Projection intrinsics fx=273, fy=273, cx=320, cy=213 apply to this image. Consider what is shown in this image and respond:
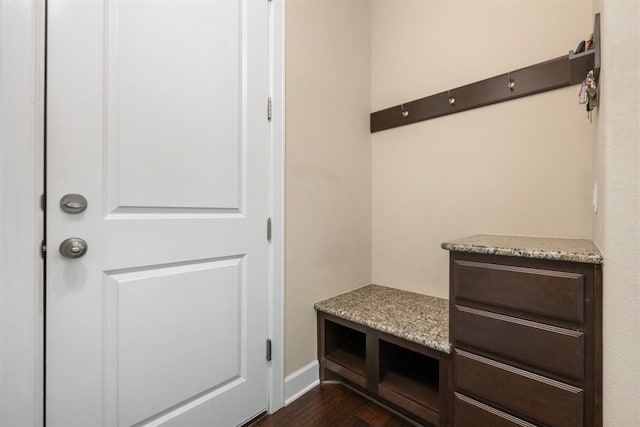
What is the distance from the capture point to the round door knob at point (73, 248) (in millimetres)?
866

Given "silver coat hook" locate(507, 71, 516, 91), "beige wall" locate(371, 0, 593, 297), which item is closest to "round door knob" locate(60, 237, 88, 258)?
"beige wall" locate(371, 0, 593, 297)

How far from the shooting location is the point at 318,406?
1.47 metres

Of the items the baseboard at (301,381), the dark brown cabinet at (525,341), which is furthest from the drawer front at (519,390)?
the baseboard at (301,381)

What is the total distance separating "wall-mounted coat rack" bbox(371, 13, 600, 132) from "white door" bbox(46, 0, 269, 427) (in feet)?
3.37

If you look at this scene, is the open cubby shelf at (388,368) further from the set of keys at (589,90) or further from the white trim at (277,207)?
the set of keys at (589,90)

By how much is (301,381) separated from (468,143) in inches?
68.1

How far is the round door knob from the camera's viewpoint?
2.84 ft

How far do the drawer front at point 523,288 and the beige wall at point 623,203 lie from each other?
122mm

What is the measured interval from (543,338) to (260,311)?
3.83 ft

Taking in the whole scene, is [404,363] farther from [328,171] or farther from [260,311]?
[328,171]

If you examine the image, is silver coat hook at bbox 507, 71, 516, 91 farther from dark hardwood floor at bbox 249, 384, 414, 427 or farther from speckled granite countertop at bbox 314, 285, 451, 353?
dark hardwood floor at bbox 249, 384, 414, 427

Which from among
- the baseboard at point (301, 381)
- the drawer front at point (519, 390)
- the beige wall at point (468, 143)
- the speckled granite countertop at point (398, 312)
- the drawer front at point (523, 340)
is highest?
the beige wall at point (468, 143)

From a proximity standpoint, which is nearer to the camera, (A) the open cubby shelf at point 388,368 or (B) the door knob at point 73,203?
(B) the door knob at point 73,203

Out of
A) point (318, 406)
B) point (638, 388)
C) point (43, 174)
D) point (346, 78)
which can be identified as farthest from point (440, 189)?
point (43, 174)
